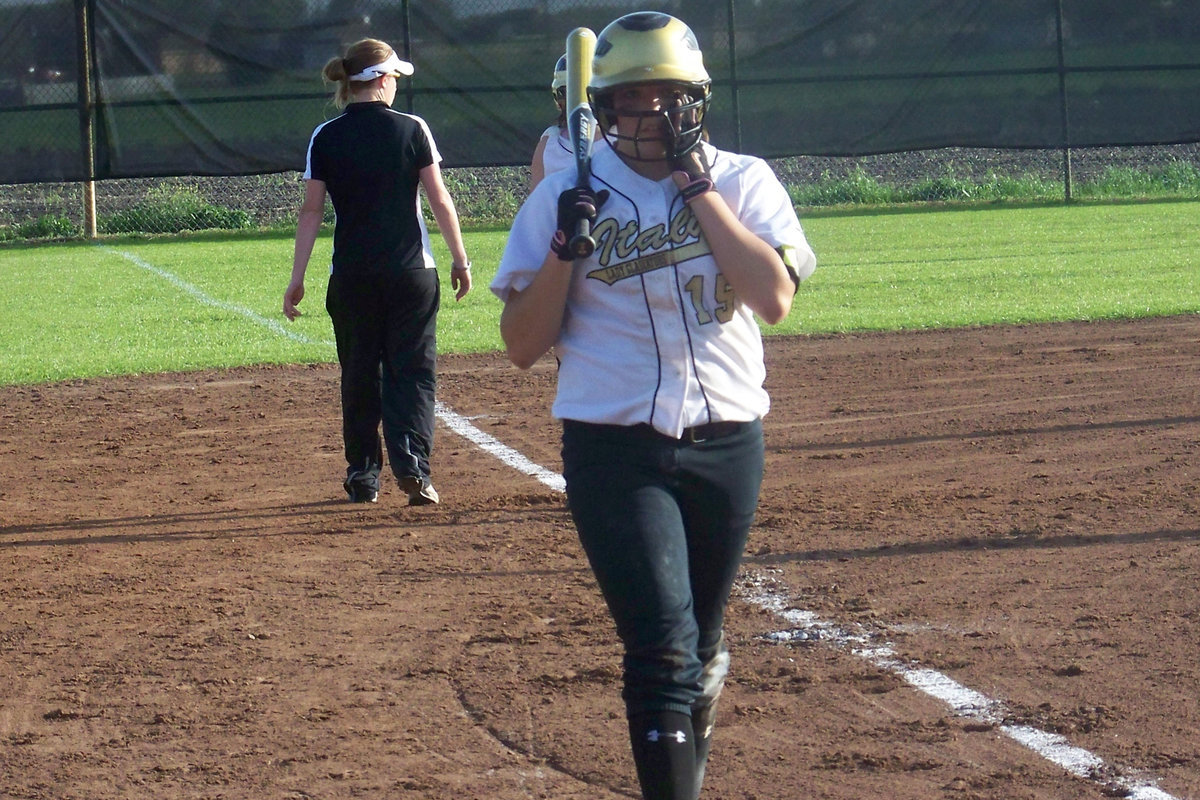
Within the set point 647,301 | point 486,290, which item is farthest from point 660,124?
point 486,290

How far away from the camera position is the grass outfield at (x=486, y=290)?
1105cm

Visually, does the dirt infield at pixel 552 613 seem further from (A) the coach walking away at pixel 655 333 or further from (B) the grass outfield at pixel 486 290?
(B) the grass outfield at pixel 486 290

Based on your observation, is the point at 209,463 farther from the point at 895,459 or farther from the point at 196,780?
the point at 196,780

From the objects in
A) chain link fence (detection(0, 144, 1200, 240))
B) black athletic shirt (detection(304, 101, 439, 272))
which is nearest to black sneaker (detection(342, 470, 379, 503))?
black athletic shirt (detection(304, 101, 439, 272))

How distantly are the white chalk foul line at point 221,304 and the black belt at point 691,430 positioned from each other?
8310 mm

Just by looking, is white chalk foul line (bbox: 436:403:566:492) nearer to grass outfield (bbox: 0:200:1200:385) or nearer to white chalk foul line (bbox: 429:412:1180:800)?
white chalk foul line (bbox: 429:412:1180:800)

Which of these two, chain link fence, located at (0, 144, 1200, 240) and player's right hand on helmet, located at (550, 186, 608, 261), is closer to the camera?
player's right hand on helmet, located at (550, 186, 608, 261)

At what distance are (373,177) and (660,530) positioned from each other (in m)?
3.71

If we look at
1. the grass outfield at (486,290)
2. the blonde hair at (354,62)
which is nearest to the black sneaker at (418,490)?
the blonde hair at (354,62)

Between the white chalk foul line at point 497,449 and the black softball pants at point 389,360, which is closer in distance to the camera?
the black softball pants at point 389,360

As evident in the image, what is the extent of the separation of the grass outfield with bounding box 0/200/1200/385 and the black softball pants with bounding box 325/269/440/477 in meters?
4.04

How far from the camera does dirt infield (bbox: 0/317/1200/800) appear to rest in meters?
3.71

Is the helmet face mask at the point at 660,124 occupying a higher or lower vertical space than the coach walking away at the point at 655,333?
higher

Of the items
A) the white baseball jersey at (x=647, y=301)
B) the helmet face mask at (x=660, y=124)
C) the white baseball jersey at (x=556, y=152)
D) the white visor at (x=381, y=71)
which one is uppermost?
the white visor at (x=381, y=71)
